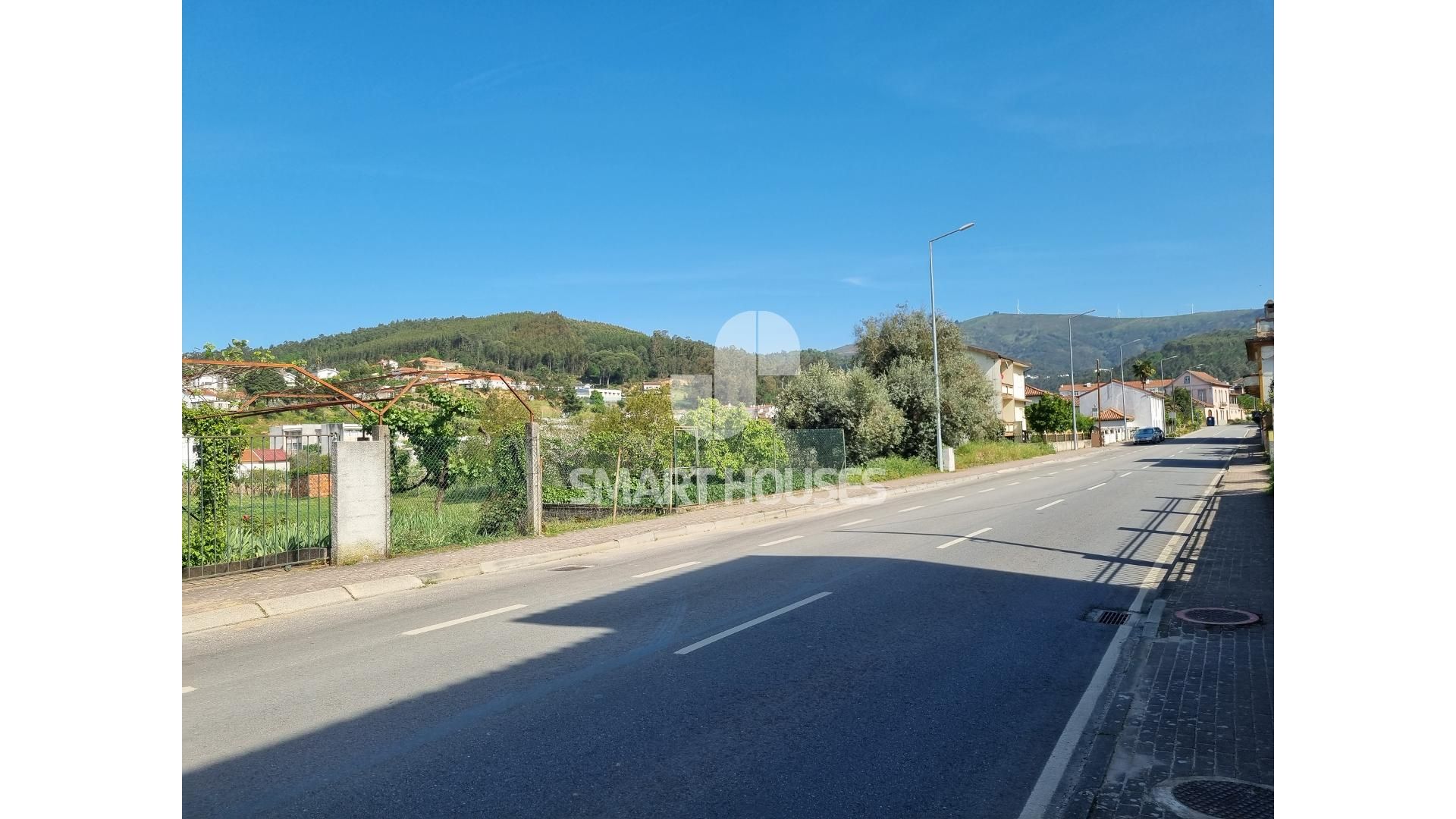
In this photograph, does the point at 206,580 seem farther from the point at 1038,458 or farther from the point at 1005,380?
the point at 1005,380

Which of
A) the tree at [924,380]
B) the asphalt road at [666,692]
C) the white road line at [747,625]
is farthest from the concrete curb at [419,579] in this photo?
the tree at [924,380]

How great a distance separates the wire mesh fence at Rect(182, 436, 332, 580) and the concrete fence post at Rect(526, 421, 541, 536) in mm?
3482

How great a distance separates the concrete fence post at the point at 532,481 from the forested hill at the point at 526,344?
28.6 m

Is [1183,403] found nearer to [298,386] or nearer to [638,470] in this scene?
[638,470]

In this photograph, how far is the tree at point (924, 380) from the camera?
119 feet

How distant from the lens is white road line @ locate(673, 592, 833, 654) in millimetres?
6844

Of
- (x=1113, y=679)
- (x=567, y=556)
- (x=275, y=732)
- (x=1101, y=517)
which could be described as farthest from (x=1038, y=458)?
(x=275, y=732)

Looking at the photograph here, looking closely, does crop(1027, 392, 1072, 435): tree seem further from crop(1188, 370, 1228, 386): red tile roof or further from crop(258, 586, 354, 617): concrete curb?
crop(1188, 370, 1228, 386): red tile roof

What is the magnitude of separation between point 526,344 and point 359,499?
48.3 metres

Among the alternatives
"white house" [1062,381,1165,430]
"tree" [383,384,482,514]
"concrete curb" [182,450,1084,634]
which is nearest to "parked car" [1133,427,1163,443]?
"white house" [1062,381,1165,430]

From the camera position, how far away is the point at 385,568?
11.5 meters

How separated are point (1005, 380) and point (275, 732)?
220ft

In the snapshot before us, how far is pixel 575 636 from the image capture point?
290 inches

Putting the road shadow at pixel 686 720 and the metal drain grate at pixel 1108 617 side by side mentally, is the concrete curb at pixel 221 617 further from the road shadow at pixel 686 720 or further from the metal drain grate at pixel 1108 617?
the metal drain grate at pixel 1108 617
